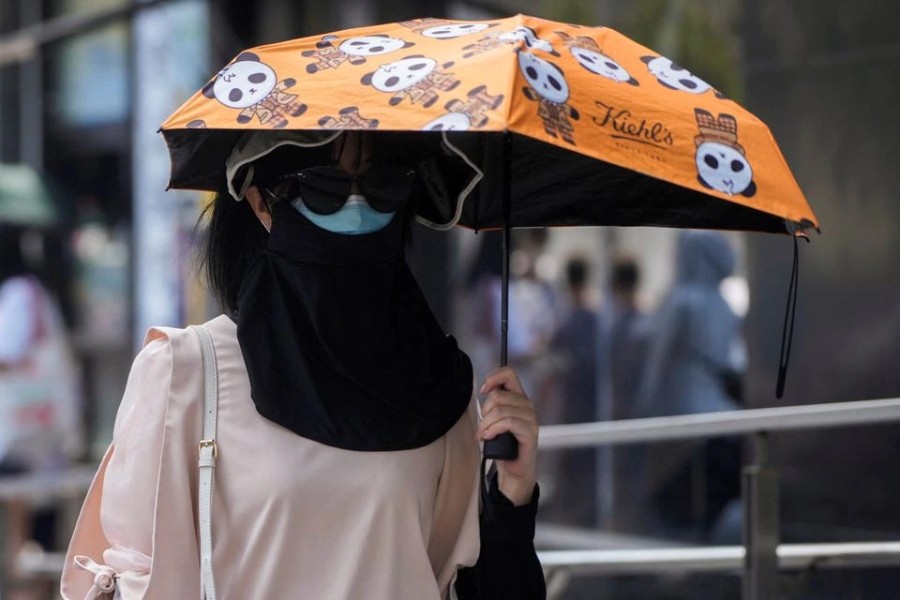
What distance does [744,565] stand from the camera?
3828 mm

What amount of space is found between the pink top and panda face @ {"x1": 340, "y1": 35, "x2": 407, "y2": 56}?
1.69 feet

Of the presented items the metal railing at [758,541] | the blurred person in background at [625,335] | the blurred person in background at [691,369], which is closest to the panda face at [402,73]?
the metal railing at [758,541]

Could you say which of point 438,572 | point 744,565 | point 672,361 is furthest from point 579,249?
point 438,572

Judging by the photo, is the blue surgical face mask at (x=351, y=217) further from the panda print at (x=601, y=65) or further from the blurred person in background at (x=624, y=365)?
the blurred person in background at (x=624, y=365)

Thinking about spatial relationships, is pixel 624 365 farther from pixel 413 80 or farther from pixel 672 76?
pixel 413 80

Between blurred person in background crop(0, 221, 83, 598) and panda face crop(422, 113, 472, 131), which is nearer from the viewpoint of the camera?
panda face crop(422, 113, 472, 131)

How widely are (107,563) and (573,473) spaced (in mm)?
5637

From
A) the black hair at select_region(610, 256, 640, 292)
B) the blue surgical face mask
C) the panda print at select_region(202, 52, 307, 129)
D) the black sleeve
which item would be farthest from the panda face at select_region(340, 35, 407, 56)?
the black hair at select_region(610, 256, 640, 292)

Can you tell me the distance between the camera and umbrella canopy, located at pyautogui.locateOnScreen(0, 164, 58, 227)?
10266 mm

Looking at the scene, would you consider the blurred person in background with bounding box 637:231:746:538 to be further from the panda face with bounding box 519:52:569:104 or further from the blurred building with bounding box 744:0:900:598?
the panda face with bounding box 519:52:569:104

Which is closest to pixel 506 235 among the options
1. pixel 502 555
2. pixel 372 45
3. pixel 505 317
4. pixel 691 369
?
pixel 505 317

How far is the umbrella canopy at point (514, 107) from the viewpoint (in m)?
2.10

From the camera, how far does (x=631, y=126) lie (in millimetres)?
2254

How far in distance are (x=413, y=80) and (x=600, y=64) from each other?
14.2 inches
